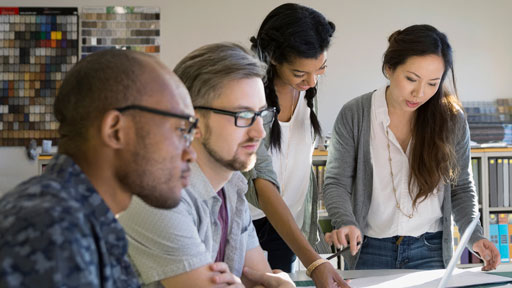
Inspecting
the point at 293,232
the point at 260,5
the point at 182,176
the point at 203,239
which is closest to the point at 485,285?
the point at 293,232

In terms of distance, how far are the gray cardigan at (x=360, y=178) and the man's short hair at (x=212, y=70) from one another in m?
0.79

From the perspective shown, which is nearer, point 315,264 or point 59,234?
point 59,234

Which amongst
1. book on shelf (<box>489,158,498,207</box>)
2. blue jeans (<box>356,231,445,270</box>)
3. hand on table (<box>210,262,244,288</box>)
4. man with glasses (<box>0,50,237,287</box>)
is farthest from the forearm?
book on shelf (<box>489,158,498,207</box>)

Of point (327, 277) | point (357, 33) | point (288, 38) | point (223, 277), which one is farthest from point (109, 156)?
point (357, 33)

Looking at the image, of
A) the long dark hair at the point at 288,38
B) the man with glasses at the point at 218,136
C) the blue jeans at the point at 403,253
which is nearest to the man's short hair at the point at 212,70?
the man with glasses at the point at 218,136

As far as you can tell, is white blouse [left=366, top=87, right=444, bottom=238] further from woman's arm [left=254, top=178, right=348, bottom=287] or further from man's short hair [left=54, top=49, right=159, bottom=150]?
man's short hair [left=54, top=49, right=159, bottom=150]

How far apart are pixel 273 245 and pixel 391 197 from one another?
0.40 metres

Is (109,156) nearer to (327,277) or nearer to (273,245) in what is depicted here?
(327,277)

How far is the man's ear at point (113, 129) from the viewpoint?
839mm

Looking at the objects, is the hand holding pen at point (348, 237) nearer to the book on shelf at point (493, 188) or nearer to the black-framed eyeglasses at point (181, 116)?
the black-framed eyeglasses at point (181, 116)

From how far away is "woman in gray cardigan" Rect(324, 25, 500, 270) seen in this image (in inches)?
82.6

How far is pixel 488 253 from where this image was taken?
6.59ft

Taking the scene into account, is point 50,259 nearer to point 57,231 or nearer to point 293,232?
point 57,231

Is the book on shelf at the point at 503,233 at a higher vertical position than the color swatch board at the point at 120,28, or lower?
lower
